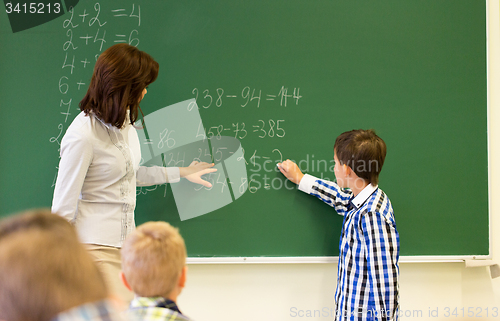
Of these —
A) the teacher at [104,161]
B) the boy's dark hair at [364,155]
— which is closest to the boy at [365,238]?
the boy's dark hair at [364,155]

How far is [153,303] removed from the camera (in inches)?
42.4

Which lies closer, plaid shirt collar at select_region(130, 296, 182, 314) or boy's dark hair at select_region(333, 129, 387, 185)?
plaid shirt collar at select_region(130, 296, 182, 314)

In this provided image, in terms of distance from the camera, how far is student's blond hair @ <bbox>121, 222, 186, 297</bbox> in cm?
112

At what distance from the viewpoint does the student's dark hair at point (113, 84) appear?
1.69 metres

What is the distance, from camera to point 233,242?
221 cm

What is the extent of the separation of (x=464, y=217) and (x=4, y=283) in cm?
A: 249

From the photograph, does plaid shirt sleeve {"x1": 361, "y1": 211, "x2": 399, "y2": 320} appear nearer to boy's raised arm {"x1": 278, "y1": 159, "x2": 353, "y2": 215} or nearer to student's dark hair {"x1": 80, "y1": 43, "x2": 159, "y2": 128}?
boy's raised arm {"x1": 278, "y1": 159, "x2": 353, "y2": 215}

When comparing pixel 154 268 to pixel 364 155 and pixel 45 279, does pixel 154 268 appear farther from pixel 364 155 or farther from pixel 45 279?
pixel 364 155

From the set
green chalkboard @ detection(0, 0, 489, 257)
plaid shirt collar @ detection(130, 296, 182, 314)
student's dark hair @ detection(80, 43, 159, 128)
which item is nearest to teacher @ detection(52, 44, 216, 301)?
student's dark hair @ detection(80, 43, 159, 128)

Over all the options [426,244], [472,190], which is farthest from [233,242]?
[472,190]

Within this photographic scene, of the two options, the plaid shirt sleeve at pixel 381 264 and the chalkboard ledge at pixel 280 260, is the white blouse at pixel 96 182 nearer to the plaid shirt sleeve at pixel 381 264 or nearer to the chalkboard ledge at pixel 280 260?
the chalkboard ledge at pixel 280 260

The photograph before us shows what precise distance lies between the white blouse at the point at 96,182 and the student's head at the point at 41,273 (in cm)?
104

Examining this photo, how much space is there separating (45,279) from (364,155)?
5.50ft

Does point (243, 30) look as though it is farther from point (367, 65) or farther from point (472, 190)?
point (472, 190)
